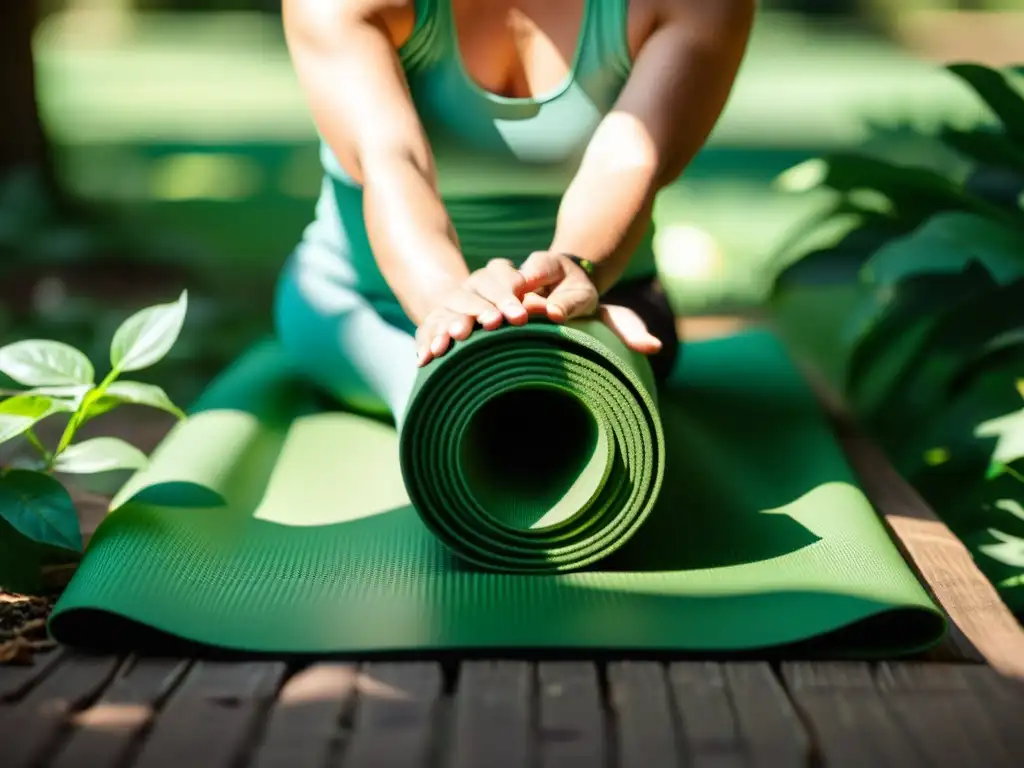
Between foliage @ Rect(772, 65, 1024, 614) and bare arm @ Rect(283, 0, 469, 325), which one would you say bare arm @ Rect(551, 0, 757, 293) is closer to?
bare arm @ Rect(283, 0, 469, 325)

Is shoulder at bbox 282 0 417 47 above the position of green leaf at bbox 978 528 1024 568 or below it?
above

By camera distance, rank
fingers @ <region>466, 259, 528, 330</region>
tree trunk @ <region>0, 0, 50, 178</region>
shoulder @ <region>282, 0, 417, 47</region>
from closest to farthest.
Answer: fingers @ <region>466, 259, 528, 330</region>, shoulder @ <region>282, 0, 417, 47</region>, tree trunk @ <region>0, 0, 50, 178</region>

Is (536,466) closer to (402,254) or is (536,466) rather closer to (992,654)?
(402,254)

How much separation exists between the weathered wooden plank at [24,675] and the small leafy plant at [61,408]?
26cm

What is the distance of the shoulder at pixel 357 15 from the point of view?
2.38 metres

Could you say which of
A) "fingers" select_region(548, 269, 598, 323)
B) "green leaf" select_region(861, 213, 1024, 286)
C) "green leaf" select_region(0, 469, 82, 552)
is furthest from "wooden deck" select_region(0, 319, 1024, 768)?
"green leaf" select_region(861, 213, 1024, 286)

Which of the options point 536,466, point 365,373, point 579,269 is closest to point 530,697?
point 536,466

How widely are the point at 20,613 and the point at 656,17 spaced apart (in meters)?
1.49

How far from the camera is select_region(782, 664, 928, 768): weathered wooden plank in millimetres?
1539

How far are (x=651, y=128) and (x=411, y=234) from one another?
48 centimetres

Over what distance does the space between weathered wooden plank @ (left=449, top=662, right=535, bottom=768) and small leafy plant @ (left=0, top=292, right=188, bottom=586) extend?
0.71 metres

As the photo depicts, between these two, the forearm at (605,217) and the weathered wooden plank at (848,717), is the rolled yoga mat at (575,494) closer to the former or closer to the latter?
the forearm at (605,217)

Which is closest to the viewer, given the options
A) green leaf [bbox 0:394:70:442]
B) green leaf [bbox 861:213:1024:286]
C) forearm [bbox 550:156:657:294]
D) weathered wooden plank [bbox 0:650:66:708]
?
weathered wooden plank [bbox 0:650:66:708]

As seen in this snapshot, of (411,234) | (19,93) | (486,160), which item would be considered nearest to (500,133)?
(486,160)
